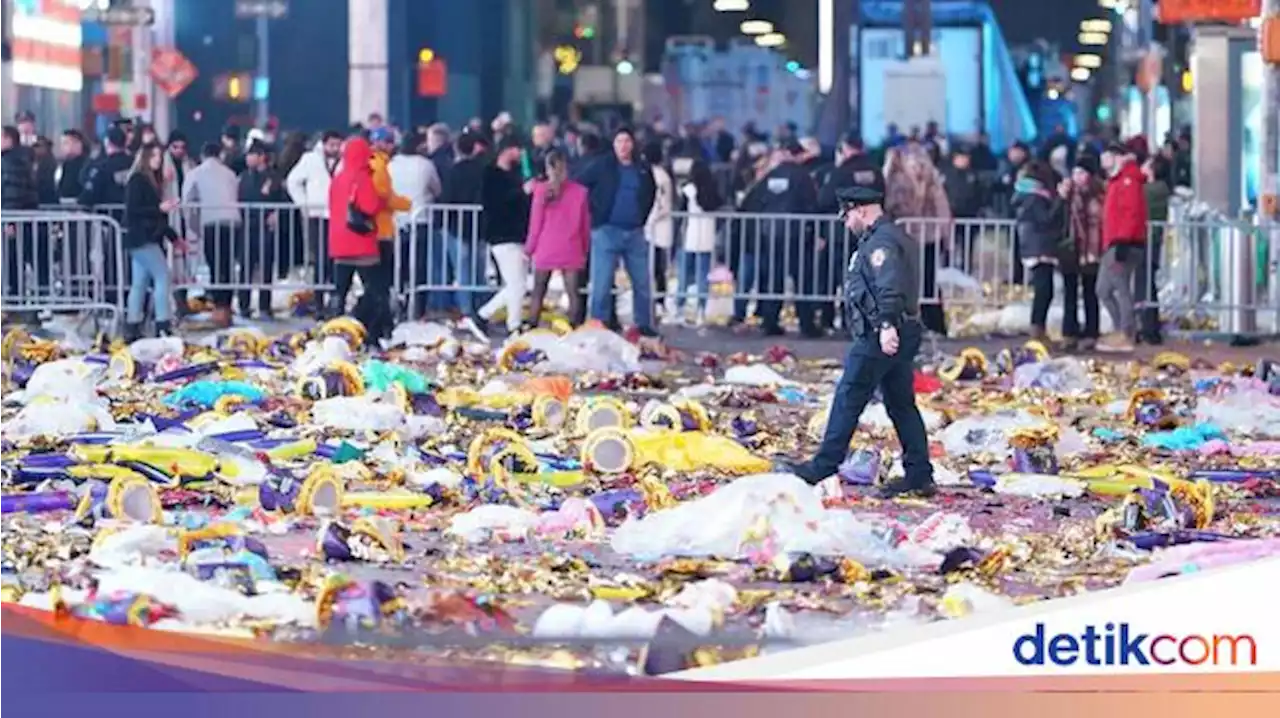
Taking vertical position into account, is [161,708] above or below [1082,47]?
below

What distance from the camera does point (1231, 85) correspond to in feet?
104

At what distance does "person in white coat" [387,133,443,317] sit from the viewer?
2933cm

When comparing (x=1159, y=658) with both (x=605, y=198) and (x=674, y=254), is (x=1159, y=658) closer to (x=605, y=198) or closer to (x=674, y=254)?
(x=605, y=198)

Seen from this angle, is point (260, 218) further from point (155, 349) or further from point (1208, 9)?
point (1208, 9)

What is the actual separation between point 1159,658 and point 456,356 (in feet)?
48.8

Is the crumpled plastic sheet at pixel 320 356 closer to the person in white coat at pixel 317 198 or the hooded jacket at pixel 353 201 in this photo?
the hooded jacket at pixel 353 201

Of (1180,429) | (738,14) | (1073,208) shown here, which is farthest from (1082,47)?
(1180,429)

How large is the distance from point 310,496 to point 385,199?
10.8 metres

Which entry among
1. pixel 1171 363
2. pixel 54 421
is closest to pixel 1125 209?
pixel 1171 363

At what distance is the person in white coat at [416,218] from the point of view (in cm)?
2933

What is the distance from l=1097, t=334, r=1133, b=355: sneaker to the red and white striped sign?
34.8ft

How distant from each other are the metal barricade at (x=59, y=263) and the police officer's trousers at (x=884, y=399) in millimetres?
11383

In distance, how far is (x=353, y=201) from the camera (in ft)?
85.9

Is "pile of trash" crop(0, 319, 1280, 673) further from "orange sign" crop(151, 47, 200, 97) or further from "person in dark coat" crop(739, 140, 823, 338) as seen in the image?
"orange sign" crop(151, 47, 200, 97)
